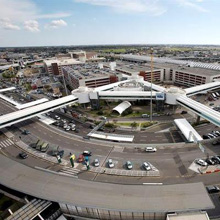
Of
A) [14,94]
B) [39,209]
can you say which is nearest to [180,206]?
[39,209]

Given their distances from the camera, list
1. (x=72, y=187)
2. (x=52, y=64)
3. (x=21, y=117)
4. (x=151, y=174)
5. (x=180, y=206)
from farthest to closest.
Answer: (x=52, y=64), (x=21, y=117), (x=151, y=174), (x=72, y=187), (x=180, y=206)

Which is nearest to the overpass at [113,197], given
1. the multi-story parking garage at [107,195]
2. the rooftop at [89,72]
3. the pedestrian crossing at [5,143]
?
the multi-story parking garage at [107,195]

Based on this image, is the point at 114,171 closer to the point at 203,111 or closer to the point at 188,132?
the point at 188,132

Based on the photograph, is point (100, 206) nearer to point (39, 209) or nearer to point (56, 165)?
point (39, 209)

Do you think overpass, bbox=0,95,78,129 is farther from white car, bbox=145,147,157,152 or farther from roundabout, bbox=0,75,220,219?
white car, bbox=145,147,157,152

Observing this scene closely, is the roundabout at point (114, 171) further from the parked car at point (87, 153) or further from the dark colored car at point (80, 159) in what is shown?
the parked car at point (87, 153)

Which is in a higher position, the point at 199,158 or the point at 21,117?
the point at 21,117

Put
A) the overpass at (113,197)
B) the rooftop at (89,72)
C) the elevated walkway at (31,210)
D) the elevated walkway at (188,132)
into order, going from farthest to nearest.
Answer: the rooftop at (89,72) < the elevated walkway at (188,132) < the elevated walkway at (31,210) < the overpass at (113,197)

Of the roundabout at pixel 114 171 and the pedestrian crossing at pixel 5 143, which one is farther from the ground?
the roundabout at pixel 114 171

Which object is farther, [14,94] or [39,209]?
[14,94]
